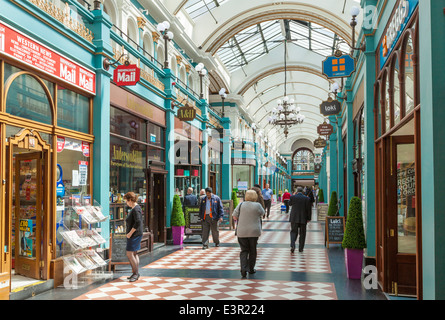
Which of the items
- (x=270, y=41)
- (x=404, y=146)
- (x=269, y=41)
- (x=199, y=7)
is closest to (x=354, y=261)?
(x=404, y=146)

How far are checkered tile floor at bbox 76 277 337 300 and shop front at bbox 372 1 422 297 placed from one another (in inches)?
39.7

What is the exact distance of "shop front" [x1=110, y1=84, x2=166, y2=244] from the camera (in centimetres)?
910

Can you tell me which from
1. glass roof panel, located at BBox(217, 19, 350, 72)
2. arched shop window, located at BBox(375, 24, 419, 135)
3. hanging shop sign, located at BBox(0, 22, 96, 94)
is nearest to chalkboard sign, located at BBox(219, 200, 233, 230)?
hanging shop sign, located at BBox(0, 22, 96, 94)

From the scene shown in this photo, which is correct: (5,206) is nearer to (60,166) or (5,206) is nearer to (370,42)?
(60,166)

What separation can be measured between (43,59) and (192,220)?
6778mm

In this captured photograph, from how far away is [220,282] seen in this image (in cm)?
698

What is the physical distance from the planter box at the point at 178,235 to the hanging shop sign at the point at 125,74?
14.8 ft

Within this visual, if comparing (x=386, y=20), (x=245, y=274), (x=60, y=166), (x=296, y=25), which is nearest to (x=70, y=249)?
(x=60, y=166)

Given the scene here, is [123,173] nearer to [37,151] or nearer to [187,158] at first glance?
[37,151]

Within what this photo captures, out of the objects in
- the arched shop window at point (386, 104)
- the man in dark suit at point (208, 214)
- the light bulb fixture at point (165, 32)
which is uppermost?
the light bulb fixture at point (165, 32)

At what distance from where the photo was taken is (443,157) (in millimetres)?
3494

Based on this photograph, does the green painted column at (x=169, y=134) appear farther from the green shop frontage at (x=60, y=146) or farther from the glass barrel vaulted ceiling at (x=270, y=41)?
the glass barrel vaulted ceiling at (x=270, y=41)

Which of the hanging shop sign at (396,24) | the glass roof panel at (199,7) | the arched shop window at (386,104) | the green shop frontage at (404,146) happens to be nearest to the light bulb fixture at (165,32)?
the green shop frontage at (404,146)

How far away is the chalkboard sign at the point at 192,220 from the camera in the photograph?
11891 mm
